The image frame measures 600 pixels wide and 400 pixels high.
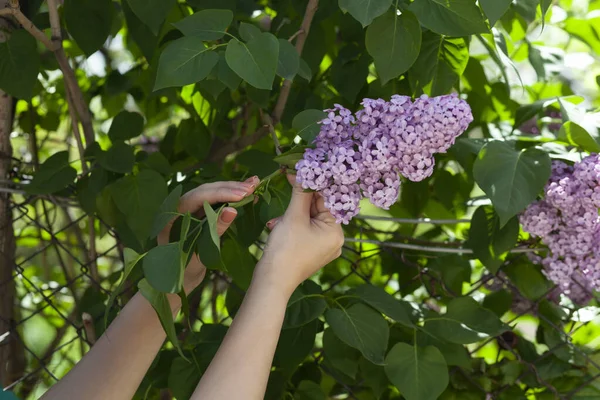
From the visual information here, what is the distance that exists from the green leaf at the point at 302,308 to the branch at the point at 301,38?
13.1 inches

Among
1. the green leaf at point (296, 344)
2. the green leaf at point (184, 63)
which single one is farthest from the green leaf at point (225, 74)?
the green leaf at point (296, 344)

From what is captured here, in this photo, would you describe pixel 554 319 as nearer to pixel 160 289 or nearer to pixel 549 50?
pixel 549 50

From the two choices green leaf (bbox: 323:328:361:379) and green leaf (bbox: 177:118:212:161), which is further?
green leaf (bbox: 177:118:212:161)

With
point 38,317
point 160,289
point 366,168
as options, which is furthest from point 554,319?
point 38,317

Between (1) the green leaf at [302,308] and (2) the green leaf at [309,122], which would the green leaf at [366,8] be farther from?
(1) the green leaf at [302,308]

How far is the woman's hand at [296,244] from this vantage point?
980 mm

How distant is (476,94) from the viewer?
1.59 meters

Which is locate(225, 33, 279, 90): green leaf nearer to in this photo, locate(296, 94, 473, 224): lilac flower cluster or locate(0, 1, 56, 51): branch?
locate(296, 94, 473, 224): lilac flower cluster

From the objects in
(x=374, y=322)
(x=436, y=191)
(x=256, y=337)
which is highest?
(x=256, y=337)

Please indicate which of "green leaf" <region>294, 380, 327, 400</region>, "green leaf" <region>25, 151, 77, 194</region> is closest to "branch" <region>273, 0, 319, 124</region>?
"green leaf" <region>25, 151, 77, 194</region>

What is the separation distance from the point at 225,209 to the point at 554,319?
0.81 meters

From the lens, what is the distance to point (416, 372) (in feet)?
4.18

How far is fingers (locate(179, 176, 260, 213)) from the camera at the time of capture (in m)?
1.03

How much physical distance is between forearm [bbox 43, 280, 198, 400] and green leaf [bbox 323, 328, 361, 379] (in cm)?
31
